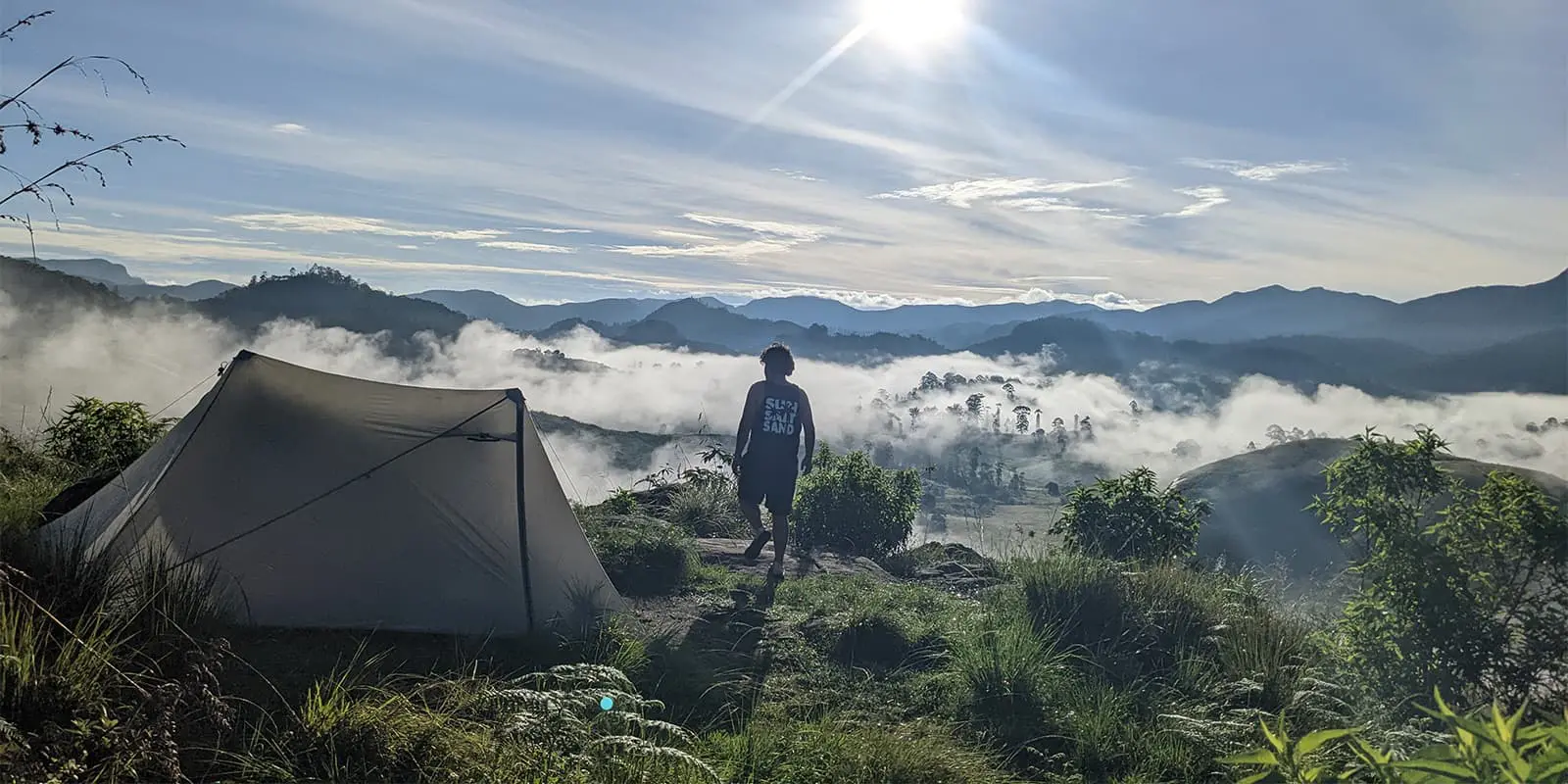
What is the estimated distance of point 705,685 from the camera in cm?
534

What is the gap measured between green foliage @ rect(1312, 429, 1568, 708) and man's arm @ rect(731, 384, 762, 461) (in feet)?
16.4

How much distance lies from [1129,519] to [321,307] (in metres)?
133

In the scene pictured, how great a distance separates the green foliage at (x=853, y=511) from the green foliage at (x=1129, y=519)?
343 centimetres

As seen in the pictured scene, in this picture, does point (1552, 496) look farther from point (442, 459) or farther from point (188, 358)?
point (188, 358)

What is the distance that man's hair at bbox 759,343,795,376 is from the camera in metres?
8.46

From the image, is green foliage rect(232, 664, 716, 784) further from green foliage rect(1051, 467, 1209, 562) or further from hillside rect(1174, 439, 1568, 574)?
hillside rect(1174, 439, 1568, 574)

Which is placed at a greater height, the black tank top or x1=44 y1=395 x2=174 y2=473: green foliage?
the black tank top

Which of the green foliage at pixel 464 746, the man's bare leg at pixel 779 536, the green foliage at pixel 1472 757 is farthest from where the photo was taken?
the man's bare leg at pixel 779 536

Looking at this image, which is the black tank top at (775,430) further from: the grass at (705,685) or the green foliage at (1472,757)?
the green foliage at (1472,757)

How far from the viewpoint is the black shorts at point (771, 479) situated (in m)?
8.38

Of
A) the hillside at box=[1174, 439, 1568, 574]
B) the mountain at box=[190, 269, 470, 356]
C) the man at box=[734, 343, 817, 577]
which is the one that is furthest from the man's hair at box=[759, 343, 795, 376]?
the mountain at box=[190, 269, 470, 356]

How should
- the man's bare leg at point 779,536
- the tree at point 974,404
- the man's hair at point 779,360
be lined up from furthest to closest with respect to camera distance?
the tree at point 974,404, the man's hair at point 779,360, the man's bare leg at point 779,536

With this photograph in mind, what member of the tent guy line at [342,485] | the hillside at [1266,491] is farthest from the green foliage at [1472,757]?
the hillside at [1266,491]

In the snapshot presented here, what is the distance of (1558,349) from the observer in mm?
4121
